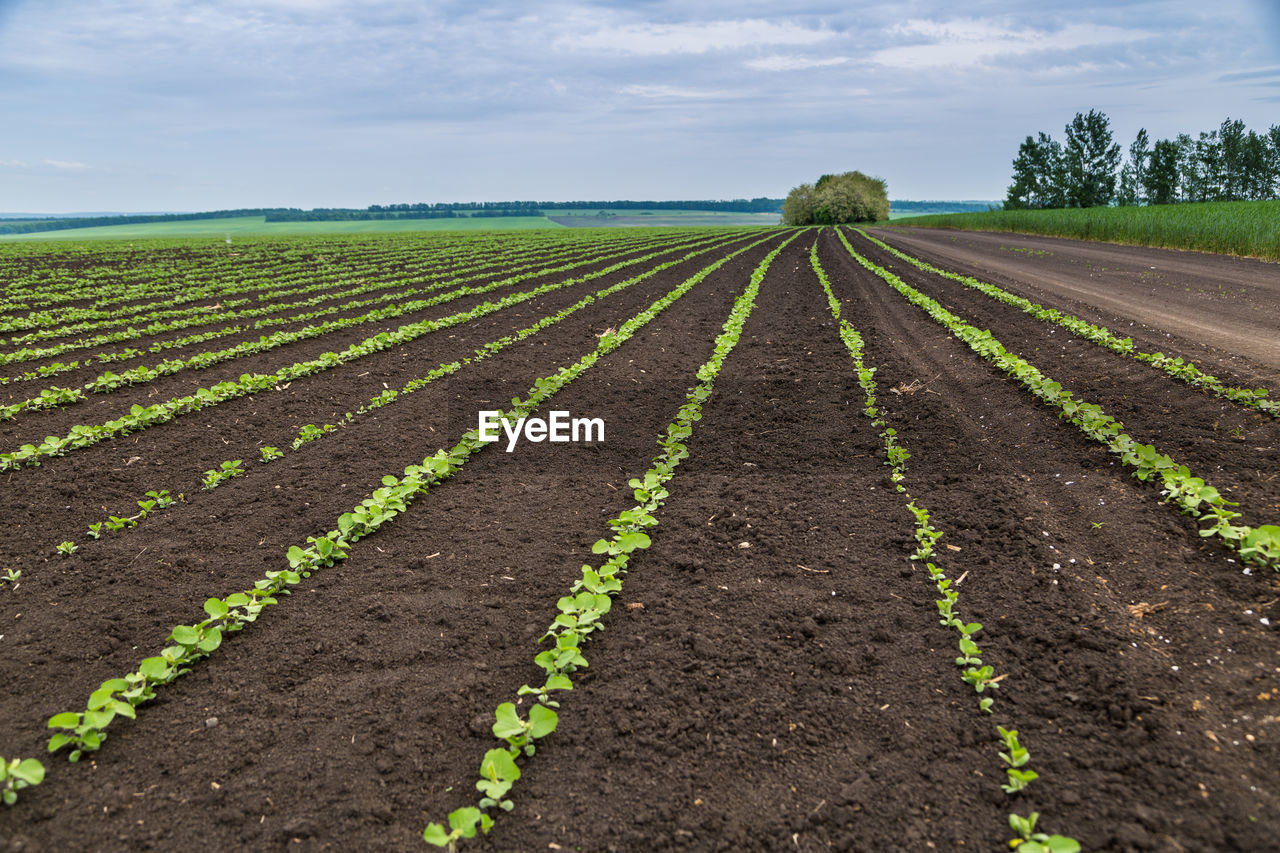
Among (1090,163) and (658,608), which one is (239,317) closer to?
(658,608)

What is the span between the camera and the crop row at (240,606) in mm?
3031

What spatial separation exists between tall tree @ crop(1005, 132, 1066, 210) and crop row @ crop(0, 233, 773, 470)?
313 ft

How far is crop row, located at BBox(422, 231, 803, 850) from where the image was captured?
267 cm

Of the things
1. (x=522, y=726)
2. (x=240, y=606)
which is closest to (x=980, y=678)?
(x=522, y=726)

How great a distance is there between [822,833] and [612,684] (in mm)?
1222

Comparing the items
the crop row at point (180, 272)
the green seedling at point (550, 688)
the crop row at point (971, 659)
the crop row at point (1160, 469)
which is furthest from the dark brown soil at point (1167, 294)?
the crop row at point (180, 272)

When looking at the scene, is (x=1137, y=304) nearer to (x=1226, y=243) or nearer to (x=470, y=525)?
(x=470, y=525)

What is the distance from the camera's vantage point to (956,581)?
Answer: 4.23 metres

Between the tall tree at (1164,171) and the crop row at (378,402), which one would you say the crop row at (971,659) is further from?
the tall tree at (1164,171)

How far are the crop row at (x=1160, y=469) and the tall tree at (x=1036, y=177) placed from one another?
9438 cm

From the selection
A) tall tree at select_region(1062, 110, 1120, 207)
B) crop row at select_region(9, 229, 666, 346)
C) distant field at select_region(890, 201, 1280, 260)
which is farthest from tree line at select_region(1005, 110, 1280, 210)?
crop row at select_region(9, 229, 666, 346)

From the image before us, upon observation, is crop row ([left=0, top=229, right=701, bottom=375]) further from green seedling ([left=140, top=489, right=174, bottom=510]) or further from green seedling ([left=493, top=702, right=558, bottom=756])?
green seedling ([left=493, top=702, right=558, bottom=756])

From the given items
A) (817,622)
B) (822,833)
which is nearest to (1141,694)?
(817,622)

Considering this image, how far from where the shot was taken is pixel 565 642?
3.49 m
